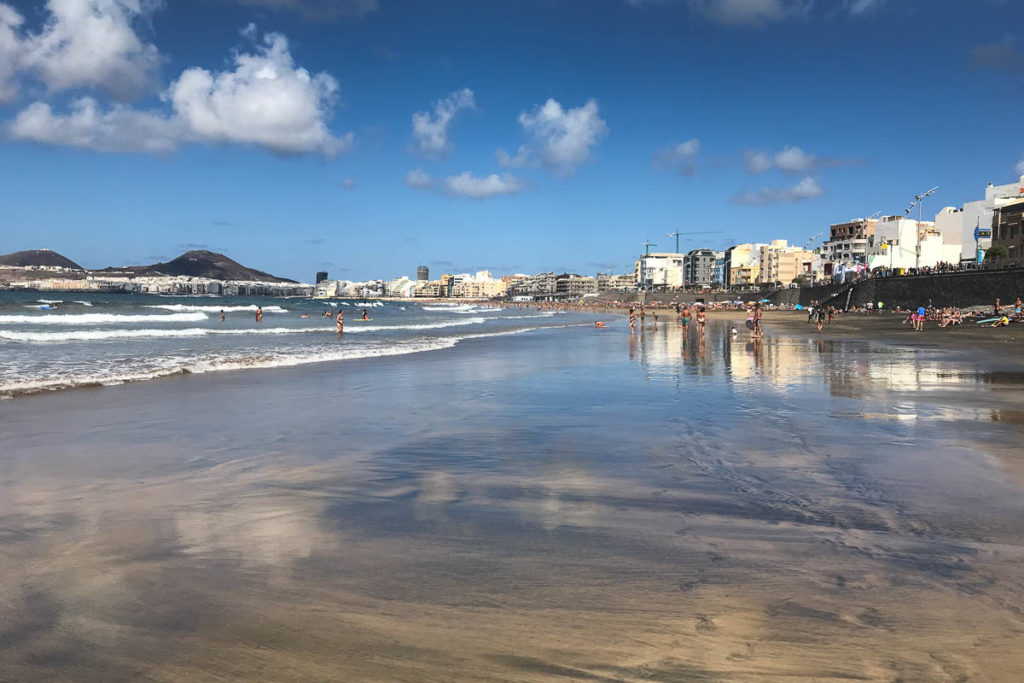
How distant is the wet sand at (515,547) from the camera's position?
2973 millimetres

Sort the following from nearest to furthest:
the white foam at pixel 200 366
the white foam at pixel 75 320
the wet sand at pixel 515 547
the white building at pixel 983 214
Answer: the wet sand at pixel 515 547, the white foam at pixel 200 366, the white foam at pixel 75 320, the white building at pixel 983 214

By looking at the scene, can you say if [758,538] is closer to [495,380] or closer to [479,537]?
[479,537]

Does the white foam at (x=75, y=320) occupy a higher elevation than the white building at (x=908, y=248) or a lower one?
lower

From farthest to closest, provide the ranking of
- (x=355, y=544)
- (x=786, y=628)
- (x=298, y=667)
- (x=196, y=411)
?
(x=196, y=411), (x=355, y=544), (x=786, y=628), (x=298, y=667)

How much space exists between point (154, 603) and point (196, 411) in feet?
25.4

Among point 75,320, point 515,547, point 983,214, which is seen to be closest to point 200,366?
point 515,547

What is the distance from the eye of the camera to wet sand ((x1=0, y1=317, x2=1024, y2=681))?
2973 millimetres

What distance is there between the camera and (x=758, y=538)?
4445 millimetres

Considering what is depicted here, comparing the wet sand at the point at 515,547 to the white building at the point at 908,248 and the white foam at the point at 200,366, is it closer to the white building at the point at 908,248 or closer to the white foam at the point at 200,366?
the white foam at the point at 200,366

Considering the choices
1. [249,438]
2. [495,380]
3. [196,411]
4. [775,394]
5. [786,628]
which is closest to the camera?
[786,628]

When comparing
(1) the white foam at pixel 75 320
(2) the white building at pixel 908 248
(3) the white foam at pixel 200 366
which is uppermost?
(2) the white building at pixel 908 248

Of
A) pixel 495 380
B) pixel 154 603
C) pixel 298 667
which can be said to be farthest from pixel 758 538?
pixel 495 380

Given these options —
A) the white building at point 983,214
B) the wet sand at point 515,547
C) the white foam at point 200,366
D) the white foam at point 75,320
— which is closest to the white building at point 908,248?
the white building at point 983,214

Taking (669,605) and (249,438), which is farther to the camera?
(249,438)
